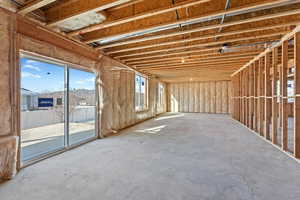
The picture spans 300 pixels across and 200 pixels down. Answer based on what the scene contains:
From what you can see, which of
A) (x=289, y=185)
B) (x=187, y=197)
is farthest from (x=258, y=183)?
(x=187, y=197)

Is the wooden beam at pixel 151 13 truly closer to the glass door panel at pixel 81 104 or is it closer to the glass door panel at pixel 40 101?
the glass door panel at pixel 40 101

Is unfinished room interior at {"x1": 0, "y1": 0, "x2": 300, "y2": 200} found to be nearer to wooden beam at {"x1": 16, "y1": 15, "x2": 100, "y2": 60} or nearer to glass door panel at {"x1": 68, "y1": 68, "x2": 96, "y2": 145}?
wooden beam at {"x1": 16, "y1": 15, "x2": 100, "y2": 60}

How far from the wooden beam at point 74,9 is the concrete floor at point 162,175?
8.97ft

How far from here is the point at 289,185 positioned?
79.2 inches

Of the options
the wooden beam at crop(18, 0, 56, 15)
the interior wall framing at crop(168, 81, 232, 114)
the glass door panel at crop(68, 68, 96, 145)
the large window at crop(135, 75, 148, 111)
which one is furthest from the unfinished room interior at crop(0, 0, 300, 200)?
the interior wall framing at crop(168, 81, 232, 114)

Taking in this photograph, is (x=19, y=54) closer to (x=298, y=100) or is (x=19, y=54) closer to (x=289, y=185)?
(x=289, y=185)

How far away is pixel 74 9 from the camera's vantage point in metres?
2.53

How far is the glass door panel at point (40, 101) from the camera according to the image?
3.51 m

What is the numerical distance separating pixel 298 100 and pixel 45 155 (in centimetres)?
548

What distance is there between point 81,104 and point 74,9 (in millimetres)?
6045

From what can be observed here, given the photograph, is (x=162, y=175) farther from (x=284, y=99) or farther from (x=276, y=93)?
(x=276, y=93)

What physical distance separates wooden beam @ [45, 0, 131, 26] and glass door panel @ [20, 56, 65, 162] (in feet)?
3.18

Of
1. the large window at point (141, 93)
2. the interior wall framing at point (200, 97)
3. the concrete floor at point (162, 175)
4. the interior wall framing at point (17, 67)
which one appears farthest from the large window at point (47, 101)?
the interior wall framing at point (200, 97)

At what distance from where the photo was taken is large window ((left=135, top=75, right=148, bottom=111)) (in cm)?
747
